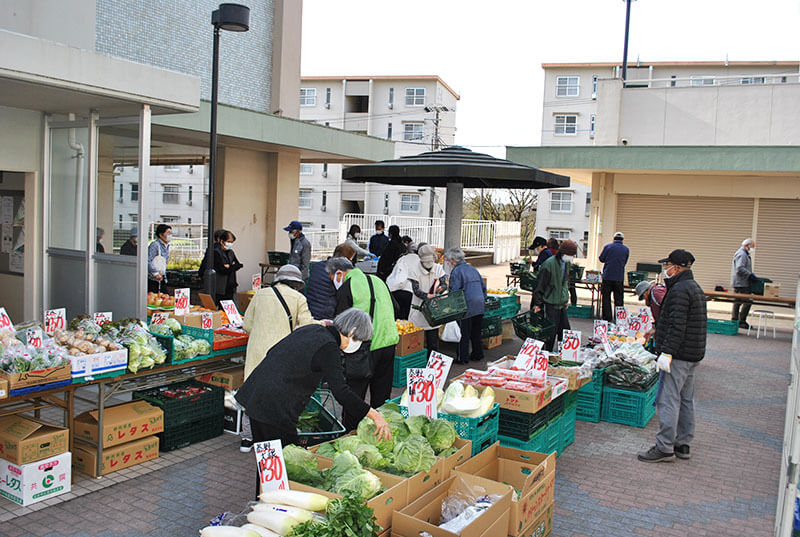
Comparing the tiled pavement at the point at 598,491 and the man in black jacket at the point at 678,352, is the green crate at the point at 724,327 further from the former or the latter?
the man in black jacket at the point at 678,352

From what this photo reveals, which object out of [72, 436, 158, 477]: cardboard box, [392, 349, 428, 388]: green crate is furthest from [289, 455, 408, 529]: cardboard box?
[392, 349, 428, 388]: green crate

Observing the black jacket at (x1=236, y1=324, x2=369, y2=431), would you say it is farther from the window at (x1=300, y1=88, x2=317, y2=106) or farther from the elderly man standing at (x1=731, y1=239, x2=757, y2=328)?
the window at (x1=300, y1=88, x2=317, y2=106)

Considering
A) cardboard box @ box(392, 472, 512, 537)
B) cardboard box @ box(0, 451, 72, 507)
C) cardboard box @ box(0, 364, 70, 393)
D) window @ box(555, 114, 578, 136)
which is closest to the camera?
cardboard box @ box(392, 472, 512, 537)

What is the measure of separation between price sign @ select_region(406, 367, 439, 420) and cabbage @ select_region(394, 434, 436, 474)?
2.35 ft

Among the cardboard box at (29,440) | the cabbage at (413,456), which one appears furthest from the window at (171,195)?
the cabbage at (413,456)

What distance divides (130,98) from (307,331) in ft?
13.3

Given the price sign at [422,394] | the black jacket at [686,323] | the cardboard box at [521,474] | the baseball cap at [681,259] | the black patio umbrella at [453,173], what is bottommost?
the cardboard box at [521,474]

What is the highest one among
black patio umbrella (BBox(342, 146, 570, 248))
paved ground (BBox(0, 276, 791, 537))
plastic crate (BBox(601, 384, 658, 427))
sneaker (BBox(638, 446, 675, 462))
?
black patio umbrella (BBox(342, 146, 570, 248))

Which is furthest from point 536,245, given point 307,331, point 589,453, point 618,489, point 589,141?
point 589,141

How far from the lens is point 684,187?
19.0 m

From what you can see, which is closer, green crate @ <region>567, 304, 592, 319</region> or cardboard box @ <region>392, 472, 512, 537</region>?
cardboard box @ <region>392, 472, 512, 537</region>

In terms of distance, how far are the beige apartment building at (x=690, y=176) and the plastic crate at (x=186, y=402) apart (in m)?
13.1

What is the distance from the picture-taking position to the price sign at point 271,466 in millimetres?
3867

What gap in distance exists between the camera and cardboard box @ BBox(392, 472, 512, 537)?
3.62 metres
